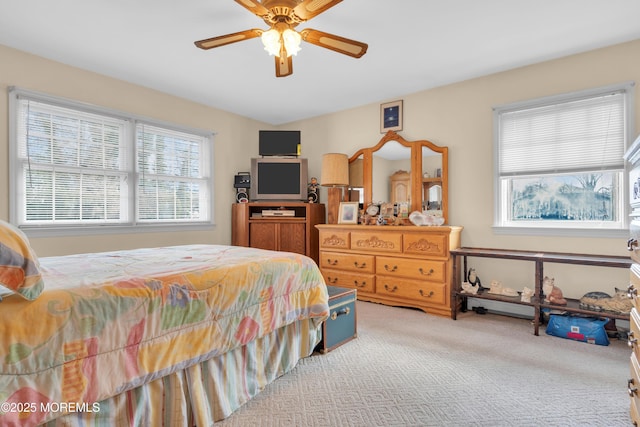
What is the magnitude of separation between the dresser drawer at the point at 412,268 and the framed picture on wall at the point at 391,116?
1681 mm

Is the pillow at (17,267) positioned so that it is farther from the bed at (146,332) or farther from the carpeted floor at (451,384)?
the carpeted floor at (451,384)

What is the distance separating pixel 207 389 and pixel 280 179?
3408mm

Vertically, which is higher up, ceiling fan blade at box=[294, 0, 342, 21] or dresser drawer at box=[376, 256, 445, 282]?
ceiling fan blade at box=[294, 0, 342, 21]

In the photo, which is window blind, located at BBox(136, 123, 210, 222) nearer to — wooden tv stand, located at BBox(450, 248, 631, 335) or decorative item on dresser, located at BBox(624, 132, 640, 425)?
wooden tv stand, located at BBox(450, 248, 631, 335)

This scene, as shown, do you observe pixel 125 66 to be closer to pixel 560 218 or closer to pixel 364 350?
pixel 364 350

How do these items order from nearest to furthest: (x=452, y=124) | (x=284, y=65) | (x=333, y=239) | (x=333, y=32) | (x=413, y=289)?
(x=284, y=65) < (x=333, y=32) < (x=413, y=289) < (x=452, y=124) < (x=333, y=239)

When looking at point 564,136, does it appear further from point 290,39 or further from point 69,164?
point 69,164

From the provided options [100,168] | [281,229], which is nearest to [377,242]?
[281,229]

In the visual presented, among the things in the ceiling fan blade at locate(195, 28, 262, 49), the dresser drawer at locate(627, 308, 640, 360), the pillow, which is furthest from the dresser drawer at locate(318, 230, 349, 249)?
the pillow

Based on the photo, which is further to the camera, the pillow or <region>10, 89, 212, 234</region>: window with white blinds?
<region>10, 89, 212, 234</region>: window with white blinds

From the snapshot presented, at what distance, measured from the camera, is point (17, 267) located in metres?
1.03

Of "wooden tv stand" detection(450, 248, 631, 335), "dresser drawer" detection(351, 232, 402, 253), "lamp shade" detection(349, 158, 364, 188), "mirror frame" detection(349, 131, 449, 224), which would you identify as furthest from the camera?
"lamp shade" detection(349, 158, 364, 188)

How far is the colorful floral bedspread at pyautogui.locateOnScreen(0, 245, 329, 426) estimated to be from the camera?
103 cm

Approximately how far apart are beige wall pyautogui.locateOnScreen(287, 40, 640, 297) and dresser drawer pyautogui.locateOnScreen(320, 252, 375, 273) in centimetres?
108
